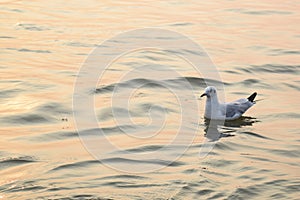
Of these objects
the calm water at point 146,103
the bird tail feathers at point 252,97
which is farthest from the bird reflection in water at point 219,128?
the bird tail feathers at point 252,97

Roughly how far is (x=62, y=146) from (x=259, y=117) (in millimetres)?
4382

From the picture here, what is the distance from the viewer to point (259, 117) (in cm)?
1427

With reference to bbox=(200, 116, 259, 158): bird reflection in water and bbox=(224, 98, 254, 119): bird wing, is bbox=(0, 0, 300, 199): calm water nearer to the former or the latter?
bbox=(200, 116, 259, 158): bird reflection in water

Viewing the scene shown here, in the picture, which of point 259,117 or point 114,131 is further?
point 259,117

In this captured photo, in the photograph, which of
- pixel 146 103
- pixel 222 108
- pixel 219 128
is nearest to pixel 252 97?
pixel 222 108

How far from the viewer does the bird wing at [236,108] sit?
1416 centimetres

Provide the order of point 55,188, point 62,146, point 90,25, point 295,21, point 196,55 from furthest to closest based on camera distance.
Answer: point 295,21, point 90,25, point 196,55, point 62,146, point 55,188

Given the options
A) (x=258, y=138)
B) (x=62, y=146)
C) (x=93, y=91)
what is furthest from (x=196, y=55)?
(x=62, y=146)

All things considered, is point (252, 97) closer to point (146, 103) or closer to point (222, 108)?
point (222, 108)

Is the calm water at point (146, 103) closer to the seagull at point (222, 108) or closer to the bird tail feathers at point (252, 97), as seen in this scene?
the seagull at point (222, 108)

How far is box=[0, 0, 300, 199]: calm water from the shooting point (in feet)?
33.8

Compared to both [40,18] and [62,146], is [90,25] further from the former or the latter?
[62,146]

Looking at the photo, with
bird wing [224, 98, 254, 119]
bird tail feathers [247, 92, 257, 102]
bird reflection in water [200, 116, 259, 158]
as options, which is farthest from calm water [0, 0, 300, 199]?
bird tail feathers [247, 92, 257, 102]

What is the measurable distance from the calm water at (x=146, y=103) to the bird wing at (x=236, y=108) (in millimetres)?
176
